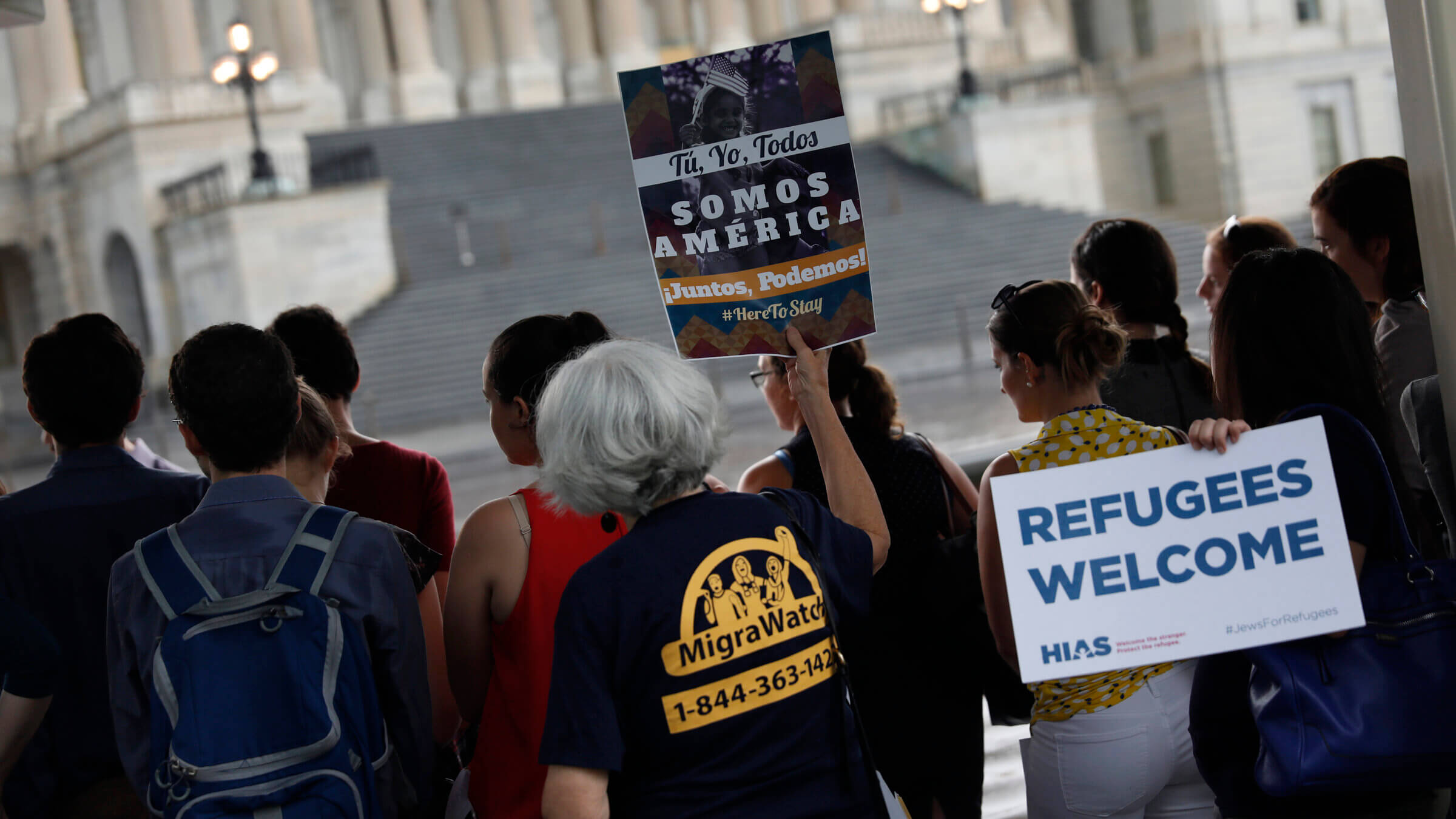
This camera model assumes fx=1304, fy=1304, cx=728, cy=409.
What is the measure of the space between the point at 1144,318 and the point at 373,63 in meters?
35.2

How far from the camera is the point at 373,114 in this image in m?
34.8

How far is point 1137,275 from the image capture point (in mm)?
3746

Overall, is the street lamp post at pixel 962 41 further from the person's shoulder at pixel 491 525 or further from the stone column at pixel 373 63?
the person's shoulder at pixel 491 525

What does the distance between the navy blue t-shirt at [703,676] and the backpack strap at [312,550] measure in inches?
20.5

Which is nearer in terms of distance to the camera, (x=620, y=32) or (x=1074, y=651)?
(x=1074, y=651)

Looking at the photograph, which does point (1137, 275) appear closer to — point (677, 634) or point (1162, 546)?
point (1162, 546)

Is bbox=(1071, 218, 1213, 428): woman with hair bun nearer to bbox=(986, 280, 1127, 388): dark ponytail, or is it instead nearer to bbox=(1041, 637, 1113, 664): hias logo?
bbox=(986, 280, 1127, 388): dark ponytail

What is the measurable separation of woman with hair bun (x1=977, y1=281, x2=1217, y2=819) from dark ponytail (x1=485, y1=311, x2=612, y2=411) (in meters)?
0.90

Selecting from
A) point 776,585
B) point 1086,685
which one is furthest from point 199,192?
point 776,585

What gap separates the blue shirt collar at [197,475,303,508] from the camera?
90.1 inches

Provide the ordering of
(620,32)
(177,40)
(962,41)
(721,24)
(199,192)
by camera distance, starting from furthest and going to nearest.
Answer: (721,24) < (620,32) < (177,40) < (962,41) < (199,192)

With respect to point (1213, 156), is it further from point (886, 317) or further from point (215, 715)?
point (215, 715)

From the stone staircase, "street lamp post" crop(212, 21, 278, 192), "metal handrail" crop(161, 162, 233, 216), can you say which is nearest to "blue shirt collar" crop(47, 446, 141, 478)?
the stone staircase

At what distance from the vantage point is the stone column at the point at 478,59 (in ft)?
115
